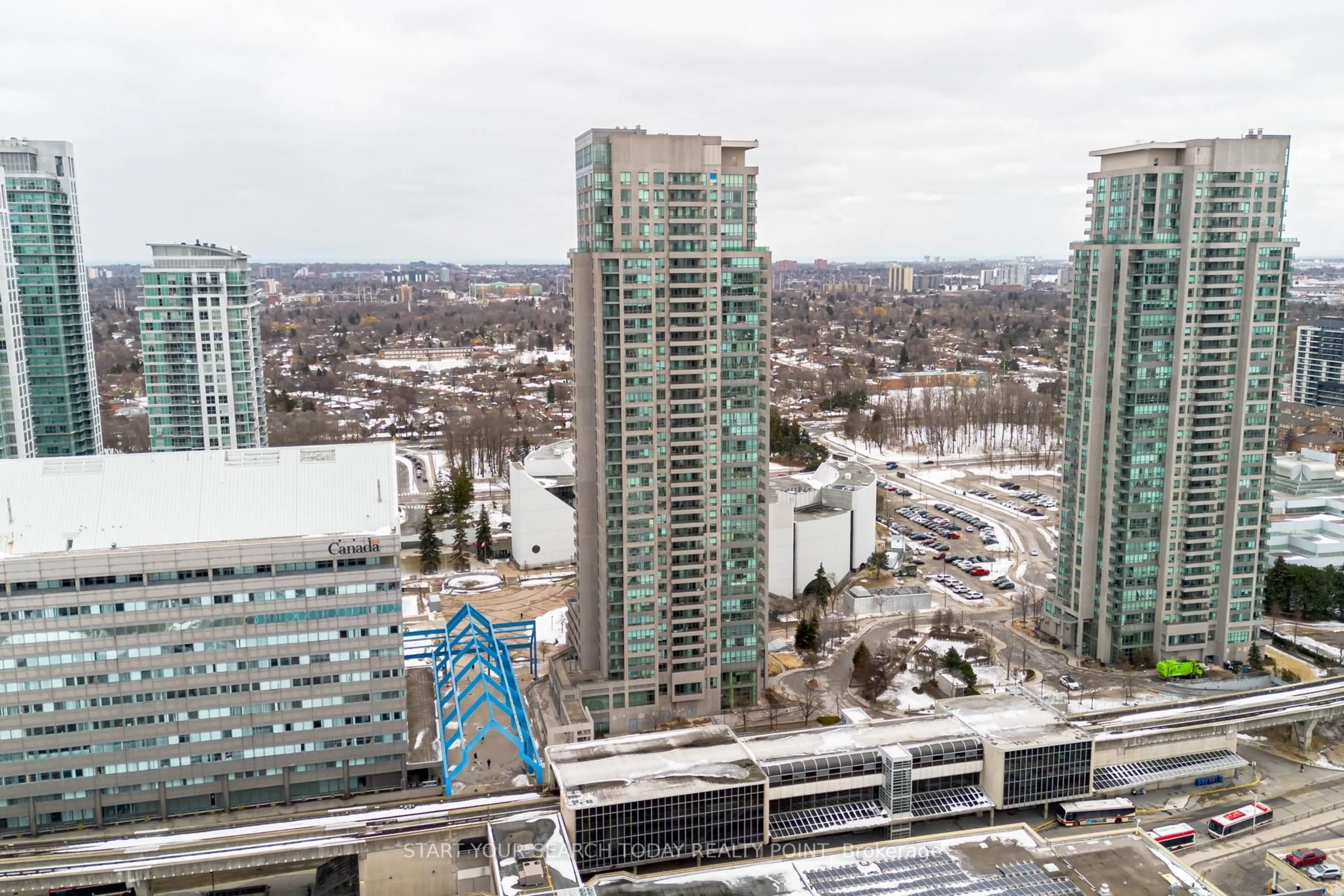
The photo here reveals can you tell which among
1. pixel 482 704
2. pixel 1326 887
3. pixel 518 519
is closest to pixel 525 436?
pixel 518 519

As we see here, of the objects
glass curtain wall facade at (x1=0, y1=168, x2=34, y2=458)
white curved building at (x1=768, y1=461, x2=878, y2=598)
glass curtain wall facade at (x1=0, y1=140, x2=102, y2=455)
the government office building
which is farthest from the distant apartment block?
glass curtain wall facade at (x1=0, y1=168, x2=34, y2=458)

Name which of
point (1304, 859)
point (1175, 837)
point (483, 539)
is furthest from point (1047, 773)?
point (483, 539)

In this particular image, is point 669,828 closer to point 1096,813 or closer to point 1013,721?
point 1013,721

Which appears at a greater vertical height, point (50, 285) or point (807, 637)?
point (50, 285)

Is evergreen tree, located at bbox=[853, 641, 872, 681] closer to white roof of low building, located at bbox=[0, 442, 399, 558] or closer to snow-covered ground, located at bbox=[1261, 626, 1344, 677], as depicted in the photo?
snow-covered ground, located at bbox=[1261, 626, 1344, 677]

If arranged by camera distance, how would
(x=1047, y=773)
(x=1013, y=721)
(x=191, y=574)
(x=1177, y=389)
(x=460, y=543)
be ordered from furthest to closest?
(x=460, y=543) < (x=1177, y=389) < (x=1013, y=721) < (x=1047, y=773) < (x=191, y=574)
